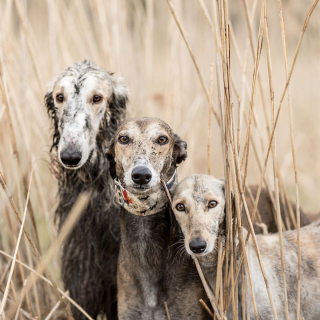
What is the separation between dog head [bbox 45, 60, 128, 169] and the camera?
2852 mm

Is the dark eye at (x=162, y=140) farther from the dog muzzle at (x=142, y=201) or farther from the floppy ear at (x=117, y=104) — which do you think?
the floppy ear at (x=117, y=104)

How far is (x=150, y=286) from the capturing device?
2723 millimetres

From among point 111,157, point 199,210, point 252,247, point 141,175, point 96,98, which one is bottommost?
point 252,247

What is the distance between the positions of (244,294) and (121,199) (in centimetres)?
80

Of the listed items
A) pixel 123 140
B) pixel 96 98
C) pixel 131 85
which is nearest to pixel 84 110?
pixel 96 98

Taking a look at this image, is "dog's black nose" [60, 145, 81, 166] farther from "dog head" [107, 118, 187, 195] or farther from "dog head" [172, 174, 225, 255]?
"dog head" [172, 174, 225, 255]

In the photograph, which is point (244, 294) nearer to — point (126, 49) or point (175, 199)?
point (175, 199)

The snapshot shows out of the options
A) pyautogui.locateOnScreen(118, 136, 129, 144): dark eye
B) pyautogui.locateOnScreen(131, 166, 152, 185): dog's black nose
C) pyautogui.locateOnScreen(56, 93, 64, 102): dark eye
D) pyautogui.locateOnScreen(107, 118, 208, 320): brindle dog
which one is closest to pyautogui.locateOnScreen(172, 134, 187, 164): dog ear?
pyautogui.locateOnScreen(107, 118, 208, 320): brindle dog

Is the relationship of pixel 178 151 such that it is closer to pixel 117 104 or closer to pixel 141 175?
pixel 141 175

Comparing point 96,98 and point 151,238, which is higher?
point 96,98

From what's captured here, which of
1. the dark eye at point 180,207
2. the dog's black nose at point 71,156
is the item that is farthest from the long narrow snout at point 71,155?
the dark eye at point 180,207

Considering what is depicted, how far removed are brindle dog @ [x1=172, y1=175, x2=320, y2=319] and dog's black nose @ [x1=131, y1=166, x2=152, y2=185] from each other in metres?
0.26

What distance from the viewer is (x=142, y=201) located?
261 cm

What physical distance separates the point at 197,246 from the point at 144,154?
0.54 m
